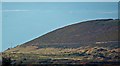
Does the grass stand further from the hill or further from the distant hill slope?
the distant hill slope

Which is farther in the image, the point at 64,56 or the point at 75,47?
the point at 75,47

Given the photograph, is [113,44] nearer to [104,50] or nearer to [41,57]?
[104,50]

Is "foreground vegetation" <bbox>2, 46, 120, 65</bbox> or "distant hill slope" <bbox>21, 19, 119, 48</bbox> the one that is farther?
"distant hill slope" <bbox>21, 19, 119, 48</bbox>

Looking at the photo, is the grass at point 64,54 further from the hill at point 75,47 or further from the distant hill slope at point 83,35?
the distant hill slope at point 83,35

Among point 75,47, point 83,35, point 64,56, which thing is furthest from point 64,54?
point 83,35

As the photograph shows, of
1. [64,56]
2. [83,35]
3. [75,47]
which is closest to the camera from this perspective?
[64,56]

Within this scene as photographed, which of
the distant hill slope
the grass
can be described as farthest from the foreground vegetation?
the distant hill slope

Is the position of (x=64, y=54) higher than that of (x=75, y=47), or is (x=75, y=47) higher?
(x=75, y=47)

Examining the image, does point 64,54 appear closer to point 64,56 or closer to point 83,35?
→ point 64,56

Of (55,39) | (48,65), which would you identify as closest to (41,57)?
(48,65)
